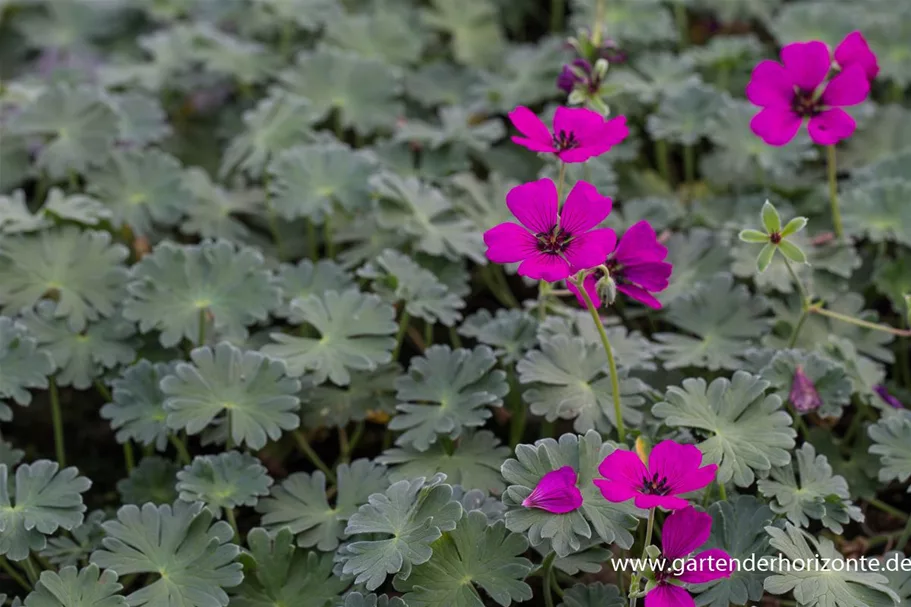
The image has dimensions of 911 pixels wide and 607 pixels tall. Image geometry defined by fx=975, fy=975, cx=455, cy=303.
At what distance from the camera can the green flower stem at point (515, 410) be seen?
1.84 metres

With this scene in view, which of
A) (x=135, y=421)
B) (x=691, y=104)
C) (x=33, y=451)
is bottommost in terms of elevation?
(x=33, y=451)

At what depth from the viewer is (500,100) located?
8.21 feet

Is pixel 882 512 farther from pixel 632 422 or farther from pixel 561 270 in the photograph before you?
pixel 561 270

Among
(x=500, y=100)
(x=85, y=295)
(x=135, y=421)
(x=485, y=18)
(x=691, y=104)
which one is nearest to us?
(x=135, y=421)

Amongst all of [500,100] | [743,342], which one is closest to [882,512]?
[743,342]

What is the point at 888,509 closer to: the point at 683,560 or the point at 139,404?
the point at 683,560

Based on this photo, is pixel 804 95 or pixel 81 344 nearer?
pixel 804 95

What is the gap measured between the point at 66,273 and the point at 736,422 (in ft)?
4.29

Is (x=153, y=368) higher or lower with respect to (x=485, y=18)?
lower

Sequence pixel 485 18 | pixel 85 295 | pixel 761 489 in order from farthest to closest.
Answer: pixel 485 18 → pixel 85 295 → pixel 761 489

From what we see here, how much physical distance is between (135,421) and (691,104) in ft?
4.76

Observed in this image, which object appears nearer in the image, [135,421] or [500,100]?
[135,421]

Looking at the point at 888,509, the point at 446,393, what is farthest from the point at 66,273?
the point at 888,509

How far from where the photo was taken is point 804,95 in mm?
1705
